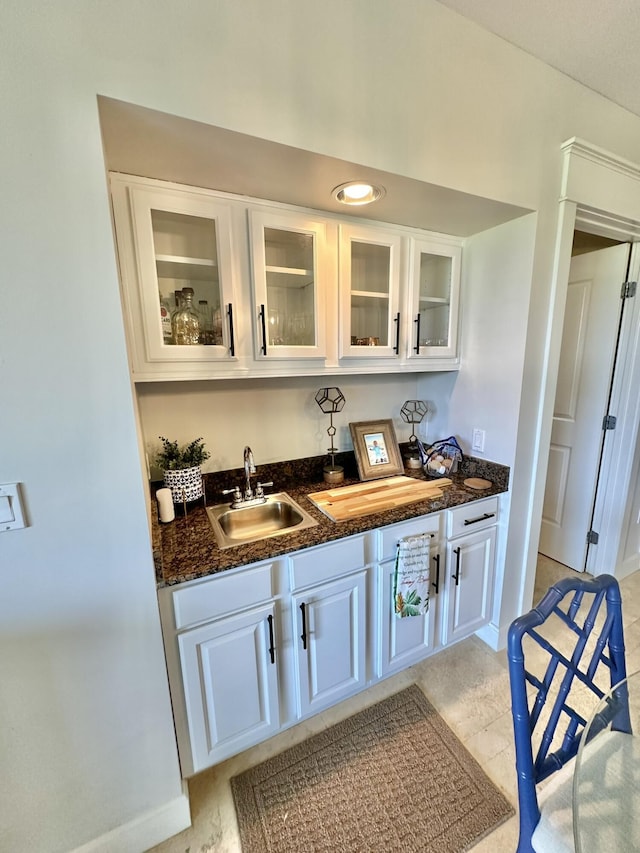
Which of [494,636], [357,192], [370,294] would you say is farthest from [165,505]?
[494,636]

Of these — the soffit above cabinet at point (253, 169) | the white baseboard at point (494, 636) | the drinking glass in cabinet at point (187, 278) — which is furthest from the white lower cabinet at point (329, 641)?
the soffit above cabinet at point (253, 169)

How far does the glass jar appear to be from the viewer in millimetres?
1309

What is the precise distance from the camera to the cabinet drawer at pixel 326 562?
1.28 metres

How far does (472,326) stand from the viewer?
1.82 m

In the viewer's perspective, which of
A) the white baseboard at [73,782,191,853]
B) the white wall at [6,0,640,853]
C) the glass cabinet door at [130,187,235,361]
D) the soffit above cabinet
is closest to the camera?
the white wall at [6,0,640,853]

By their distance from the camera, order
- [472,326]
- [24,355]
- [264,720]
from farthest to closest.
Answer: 1. [472,326]
2. [264,720]
3. [24,355]

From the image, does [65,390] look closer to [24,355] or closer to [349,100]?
[24,355]

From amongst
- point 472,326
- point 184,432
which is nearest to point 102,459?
point 184,432

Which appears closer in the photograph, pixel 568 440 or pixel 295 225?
pixel 295 225

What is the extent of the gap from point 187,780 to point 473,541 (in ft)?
5.06

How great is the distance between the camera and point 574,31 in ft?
4.13

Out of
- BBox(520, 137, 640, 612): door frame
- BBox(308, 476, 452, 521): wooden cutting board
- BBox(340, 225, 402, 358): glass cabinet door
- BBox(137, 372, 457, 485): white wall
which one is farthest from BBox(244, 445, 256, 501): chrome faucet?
BBox(520, 137, 640, 612): door frame

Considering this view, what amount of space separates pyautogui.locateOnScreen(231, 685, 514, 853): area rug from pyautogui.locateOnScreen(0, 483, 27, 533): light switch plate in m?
1.28

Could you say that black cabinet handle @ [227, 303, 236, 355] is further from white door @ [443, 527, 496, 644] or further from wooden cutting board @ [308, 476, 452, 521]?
white door @ [443, 527, 496, 644]
